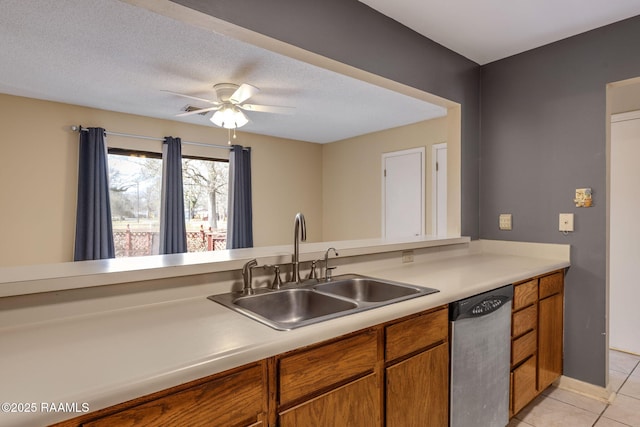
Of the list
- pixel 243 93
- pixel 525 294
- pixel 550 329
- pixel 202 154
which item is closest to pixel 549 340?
pixel 550 329

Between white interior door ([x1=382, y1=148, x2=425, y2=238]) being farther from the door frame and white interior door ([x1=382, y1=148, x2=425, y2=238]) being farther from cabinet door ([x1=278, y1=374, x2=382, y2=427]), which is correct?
cabinet door ([x1=278, y1=374, x2=382, y2=427])

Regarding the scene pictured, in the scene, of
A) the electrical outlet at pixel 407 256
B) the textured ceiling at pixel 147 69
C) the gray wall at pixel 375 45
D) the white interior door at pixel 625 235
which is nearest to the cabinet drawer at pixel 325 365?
the electrical outlet at pixel 407 256

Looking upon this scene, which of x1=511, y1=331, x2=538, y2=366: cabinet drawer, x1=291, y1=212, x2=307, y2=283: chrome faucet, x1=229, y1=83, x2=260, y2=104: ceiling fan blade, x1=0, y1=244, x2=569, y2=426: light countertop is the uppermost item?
x1=229, y1=83, x2=260, y2=104: ceiling fan blade

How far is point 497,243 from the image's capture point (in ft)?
9.19

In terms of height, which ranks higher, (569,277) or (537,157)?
(537,157)

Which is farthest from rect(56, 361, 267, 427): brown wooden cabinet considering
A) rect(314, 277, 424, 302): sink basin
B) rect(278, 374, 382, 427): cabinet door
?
rect(314, 277, 424, 302): sink basin

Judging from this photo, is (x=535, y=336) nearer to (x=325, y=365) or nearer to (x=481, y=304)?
(x=481, y=304)

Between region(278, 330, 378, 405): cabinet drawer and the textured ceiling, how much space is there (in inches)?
82.9

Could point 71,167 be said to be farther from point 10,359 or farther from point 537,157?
point 537,157

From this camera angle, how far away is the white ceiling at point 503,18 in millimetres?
2023

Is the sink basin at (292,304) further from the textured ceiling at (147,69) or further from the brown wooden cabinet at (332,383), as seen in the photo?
the textured ceiling at (147,69)

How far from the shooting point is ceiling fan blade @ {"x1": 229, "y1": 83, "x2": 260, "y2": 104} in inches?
114

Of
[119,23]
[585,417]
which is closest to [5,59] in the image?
[119,23]

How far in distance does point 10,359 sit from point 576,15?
301cm
